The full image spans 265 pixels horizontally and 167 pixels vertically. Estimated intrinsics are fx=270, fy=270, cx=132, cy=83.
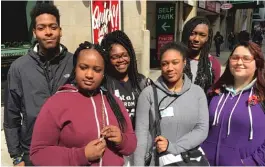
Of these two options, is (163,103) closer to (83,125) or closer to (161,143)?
(161,143)

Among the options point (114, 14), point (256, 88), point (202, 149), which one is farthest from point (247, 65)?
point (114, 14)

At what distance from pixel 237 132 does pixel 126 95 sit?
3.15 feet

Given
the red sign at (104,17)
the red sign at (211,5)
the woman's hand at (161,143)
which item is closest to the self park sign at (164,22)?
the red sign at (104,17)

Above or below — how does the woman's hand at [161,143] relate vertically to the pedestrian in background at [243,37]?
below

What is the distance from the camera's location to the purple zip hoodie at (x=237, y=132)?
81.0 inches

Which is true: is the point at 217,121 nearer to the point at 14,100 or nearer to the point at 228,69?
the point at 228,69

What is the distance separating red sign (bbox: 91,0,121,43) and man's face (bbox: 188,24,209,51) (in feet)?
14.6

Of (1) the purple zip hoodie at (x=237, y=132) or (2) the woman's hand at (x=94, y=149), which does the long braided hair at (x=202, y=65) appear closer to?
(1) the purple zip hoodie at (x=237, y=132)

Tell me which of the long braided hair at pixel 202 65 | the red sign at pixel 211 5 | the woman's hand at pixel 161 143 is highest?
the red sign at pixel 211 5

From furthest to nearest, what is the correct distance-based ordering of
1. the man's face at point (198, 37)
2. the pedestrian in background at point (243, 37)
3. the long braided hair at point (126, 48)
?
the man's face at point (198, 37)
the long braided hair at point (126, 48)
the pedestrian in background at point (243, 37)

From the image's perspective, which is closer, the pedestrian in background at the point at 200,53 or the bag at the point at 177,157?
the bag at the point at 177,157

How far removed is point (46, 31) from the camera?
2141 millimetres

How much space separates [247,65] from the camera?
7.14 feet

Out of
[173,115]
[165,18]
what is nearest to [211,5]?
[165,18]
